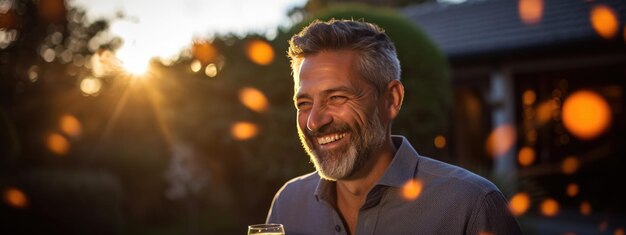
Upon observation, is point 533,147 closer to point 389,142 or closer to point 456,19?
point 456,19

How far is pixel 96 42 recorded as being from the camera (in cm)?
998

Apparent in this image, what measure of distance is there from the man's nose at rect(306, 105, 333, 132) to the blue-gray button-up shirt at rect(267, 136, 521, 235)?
379 millimetres

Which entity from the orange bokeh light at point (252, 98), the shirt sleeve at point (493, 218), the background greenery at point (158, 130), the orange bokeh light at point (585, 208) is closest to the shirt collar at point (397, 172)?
the shirt sleeve at point (493, 218)

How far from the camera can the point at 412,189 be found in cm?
276


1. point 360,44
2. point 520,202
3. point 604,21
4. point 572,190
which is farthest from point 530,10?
point 360,44

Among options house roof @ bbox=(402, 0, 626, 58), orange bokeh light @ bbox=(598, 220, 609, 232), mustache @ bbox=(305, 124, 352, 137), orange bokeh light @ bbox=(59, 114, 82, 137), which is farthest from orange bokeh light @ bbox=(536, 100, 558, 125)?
mustache @ bbox=(305, 124, 352, 137)

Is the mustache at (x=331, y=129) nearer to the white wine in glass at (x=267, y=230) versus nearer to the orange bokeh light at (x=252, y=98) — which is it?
the white wine in glass at (x=267, y=230)

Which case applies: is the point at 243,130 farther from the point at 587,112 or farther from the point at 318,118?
the point at 587,112

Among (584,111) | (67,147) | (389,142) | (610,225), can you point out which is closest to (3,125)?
(67,147)

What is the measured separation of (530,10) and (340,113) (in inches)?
520

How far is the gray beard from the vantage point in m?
2.73

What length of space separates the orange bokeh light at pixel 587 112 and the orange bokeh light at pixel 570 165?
501 millimetres

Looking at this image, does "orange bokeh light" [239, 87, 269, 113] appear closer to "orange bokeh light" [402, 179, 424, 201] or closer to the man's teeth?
the man's teeth

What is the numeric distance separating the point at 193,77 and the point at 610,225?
7382 mm
